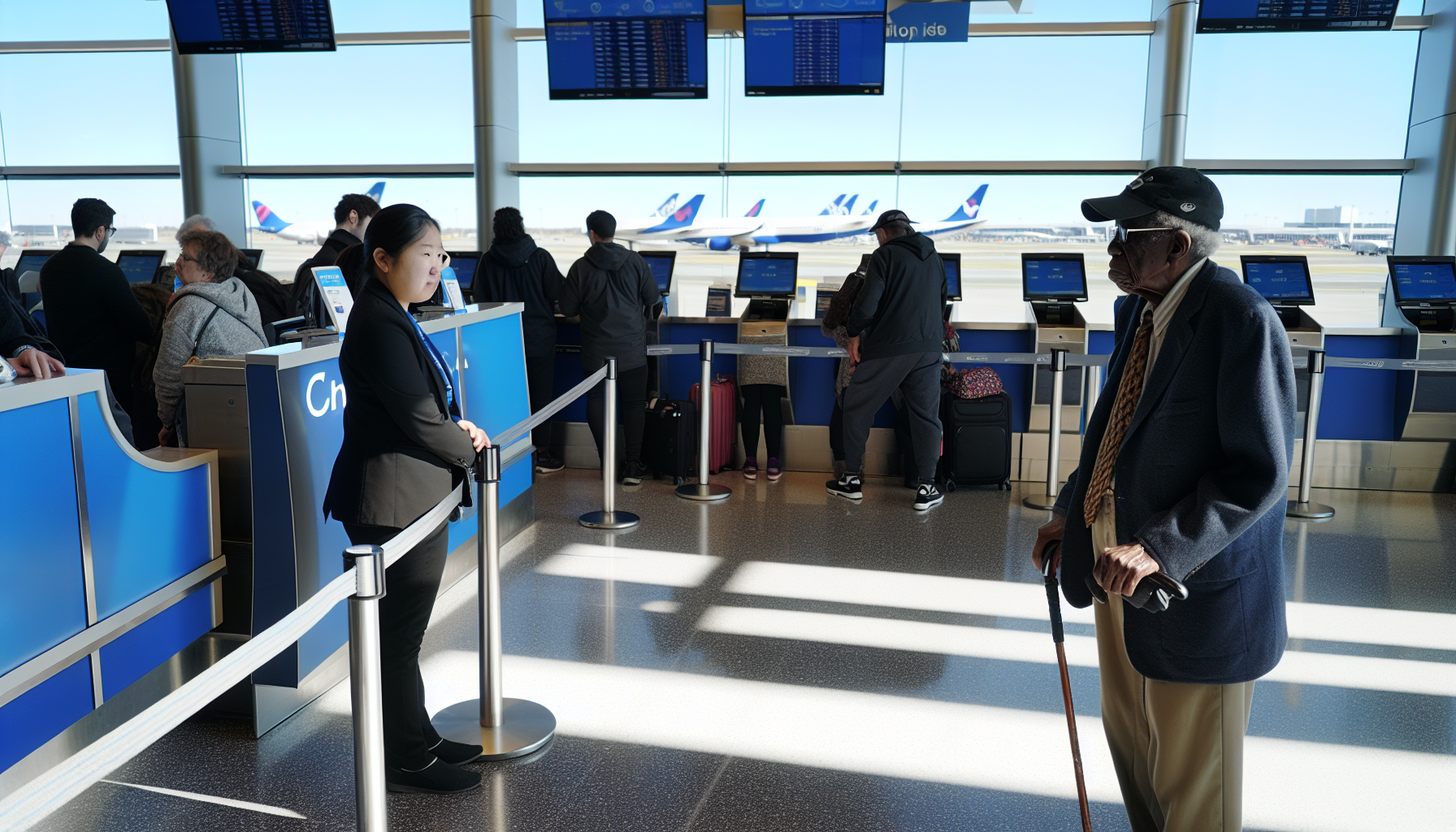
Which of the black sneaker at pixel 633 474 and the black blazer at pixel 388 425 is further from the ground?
the black blazer at pixel 388 425

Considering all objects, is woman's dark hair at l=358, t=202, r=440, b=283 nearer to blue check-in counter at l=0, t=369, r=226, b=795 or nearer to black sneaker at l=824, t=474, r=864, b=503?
blue check-in counter at l=0, t=369, r=226, b=795

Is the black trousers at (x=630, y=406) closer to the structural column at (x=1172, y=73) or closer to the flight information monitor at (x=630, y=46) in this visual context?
the flight information monitor at (x=630, y=46)

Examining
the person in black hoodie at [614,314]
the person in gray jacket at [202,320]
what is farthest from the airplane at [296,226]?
the person in gray jacket at [202,320]

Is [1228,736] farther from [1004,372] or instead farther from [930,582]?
[1004,372]

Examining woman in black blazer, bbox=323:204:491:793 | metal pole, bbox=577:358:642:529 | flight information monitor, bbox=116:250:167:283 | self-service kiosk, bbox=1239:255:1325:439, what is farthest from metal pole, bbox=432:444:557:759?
flight information monitor, bbox=116:250:167:283

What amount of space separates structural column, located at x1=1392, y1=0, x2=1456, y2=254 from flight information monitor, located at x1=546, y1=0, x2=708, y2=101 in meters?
4.80

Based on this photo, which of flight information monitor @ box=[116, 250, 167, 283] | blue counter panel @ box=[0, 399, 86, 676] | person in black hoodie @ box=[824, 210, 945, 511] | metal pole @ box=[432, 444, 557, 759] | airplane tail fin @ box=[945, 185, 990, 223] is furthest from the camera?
airplane tail fin @ box=[945, 185, 990, 223]

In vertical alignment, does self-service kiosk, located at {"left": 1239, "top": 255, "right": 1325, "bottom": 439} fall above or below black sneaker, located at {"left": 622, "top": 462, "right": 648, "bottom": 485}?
above

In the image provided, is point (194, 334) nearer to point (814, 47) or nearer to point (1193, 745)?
point (1193, 745)

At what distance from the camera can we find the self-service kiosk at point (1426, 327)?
5797 millimetres

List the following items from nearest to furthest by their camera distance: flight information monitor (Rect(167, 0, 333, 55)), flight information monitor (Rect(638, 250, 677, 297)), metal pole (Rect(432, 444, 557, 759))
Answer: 1. metal pole (Rect(432, 444, 557, 759))
2. flight information monitor (Rect(167, 0, 333, 55))
3. flight information monitor (Rect(638, 250, 677, 297))

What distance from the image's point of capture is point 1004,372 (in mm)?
6238

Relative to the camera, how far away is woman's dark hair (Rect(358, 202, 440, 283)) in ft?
7.37

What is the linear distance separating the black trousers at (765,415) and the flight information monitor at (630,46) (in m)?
1.87
